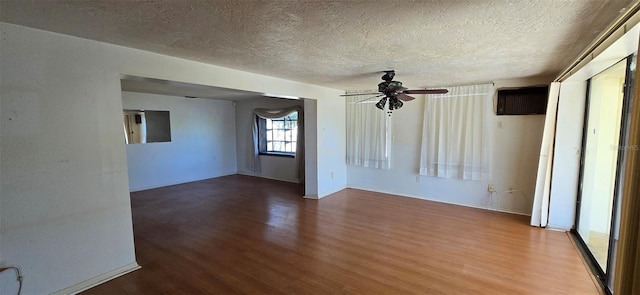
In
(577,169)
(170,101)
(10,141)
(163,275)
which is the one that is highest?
(170,101)

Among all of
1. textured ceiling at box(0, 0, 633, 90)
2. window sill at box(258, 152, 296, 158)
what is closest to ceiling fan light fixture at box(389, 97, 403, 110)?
textured ceiling at box(0, 0, 633, 90)

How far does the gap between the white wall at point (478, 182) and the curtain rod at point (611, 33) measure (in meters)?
1.75

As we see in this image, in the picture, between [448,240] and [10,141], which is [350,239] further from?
[10,141]

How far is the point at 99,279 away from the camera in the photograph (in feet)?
8.23

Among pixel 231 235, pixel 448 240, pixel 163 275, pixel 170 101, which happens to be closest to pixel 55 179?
pixel 163 275

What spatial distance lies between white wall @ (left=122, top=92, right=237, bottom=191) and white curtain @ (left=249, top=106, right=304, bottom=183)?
886 mm

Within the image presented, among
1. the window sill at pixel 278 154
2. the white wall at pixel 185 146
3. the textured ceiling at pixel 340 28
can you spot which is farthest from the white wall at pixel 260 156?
the textured ceiling at pixel 340 28

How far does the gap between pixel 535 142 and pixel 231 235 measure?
4.90 meters

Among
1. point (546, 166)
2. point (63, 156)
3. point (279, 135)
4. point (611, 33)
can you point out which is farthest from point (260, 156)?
point (611, 33)

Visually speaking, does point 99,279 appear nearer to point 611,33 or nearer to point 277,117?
point 611,33

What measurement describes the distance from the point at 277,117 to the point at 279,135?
2.30ft

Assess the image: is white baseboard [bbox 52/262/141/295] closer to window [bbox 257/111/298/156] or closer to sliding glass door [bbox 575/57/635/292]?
sliding glass door [bbox 575/57/635/292]

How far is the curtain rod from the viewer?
5.05 feet

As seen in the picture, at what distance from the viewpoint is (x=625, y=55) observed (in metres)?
2.31
